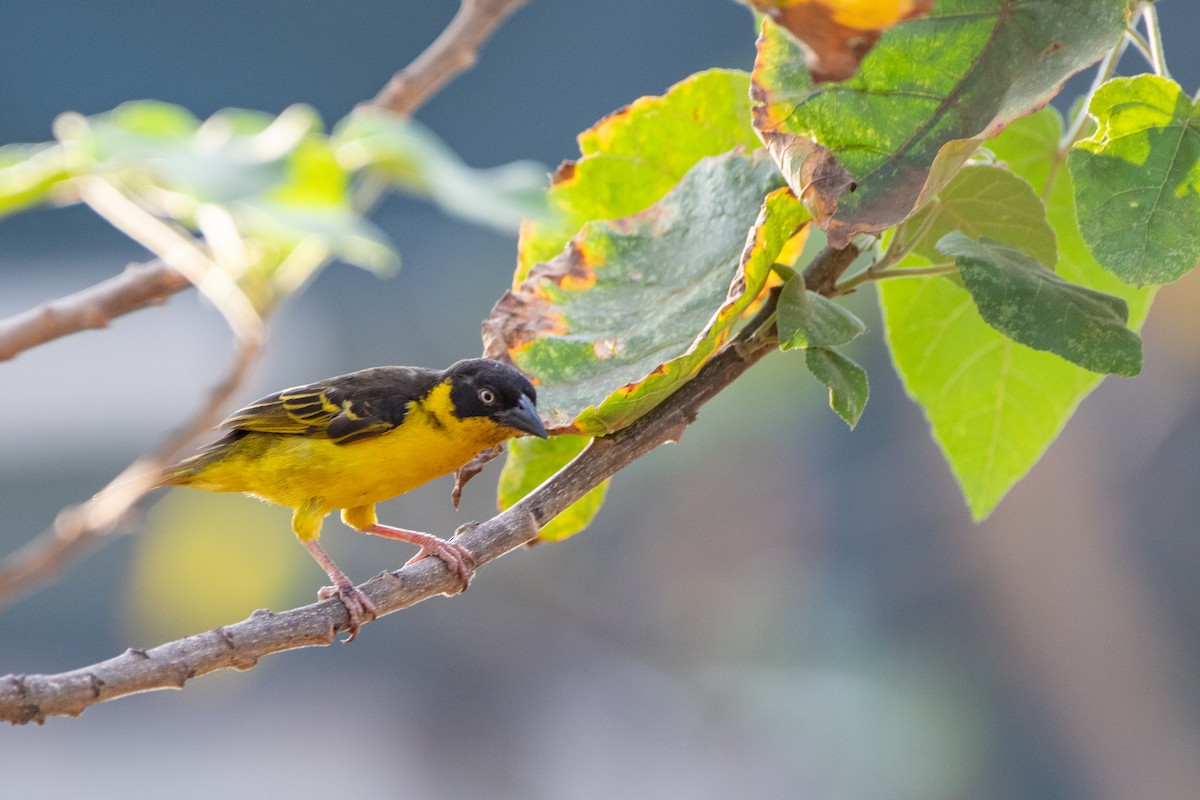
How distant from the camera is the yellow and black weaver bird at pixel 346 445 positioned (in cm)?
226

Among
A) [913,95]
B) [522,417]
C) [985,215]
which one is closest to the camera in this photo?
[913,95]

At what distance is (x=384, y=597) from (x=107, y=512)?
0.25 metres

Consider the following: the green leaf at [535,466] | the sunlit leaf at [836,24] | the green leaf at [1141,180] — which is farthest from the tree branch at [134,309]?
the green leaf at [1141,180]

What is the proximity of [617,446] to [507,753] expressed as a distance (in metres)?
5.97

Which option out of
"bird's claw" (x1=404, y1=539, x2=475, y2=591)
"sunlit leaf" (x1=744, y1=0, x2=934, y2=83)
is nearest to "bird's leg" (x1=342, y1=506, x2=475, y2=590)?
"bird's claw" (x1=404, y1=539, x2=475, y2=591)

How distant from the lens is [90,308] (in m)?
1.55

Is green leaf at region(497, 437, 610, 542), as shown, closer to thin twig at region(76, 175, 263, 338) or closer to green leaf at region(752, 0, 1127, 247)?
thin twig at region(76, 175, 263, 338)

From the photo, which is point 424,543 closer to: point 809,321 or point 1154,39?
point 809,321

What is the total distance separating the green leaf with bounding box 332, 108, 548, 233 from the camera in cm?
111

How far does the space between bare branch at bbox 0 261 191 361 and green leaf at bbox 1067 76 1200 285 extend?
109 cm

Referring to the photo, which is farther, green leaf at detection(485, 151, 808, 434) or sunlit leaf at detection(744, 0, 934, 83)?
green leaf at detection(485, 151, 808, 434)

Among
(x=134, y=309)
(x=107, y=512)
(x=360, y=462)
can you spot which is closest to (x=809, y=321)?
(x=107, y=512)

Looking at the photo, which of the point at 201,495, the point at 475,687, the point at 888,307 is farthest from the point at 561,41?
the point at 888,307

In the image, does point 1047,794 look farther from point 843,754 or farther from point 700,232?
point 700,232
